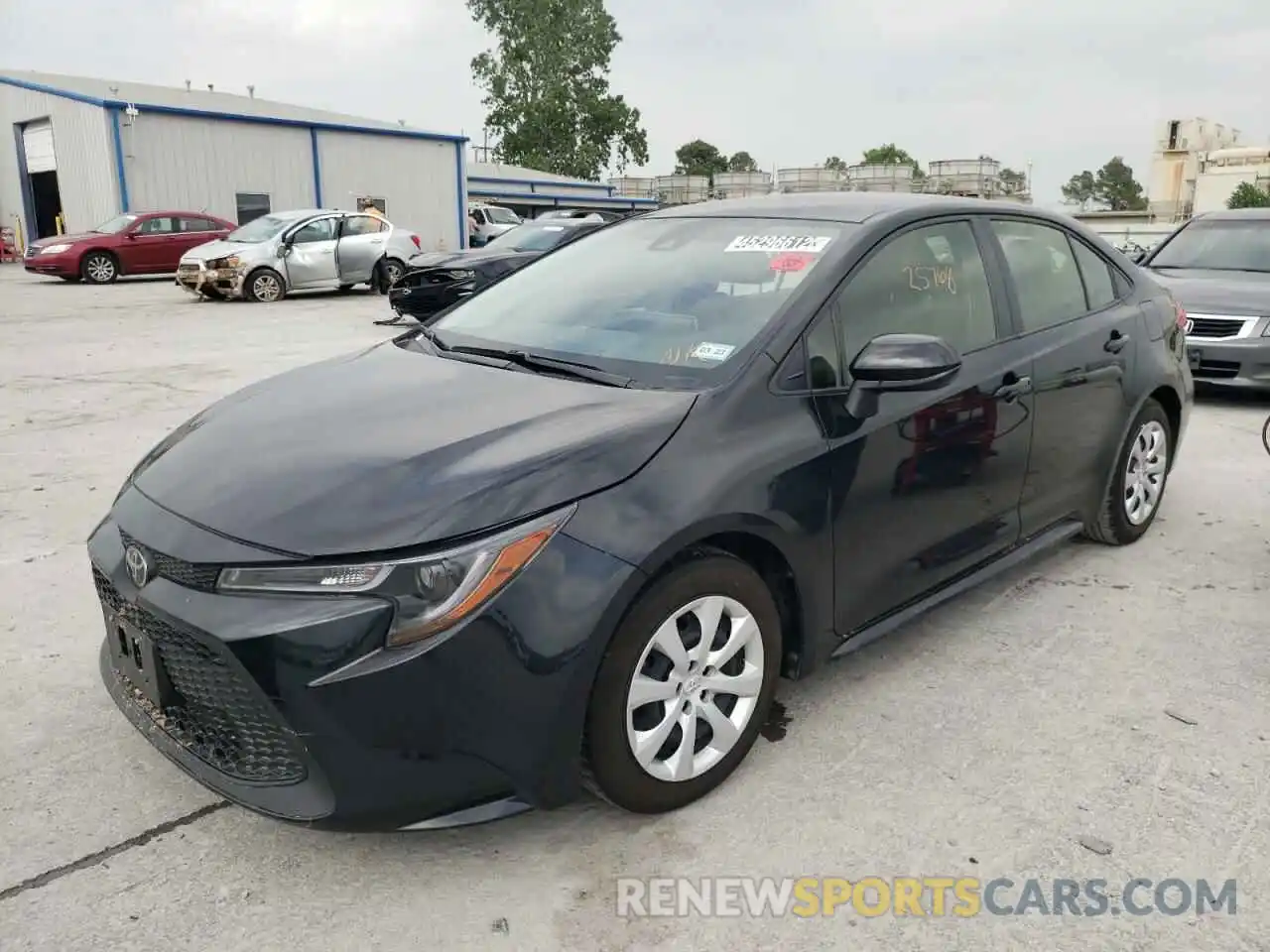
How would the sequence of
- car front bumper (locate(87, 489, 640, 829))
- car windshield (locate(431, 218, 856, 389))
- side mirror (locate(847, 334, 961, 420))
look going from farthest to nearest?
car windshield (locate(431, 218, 856, 389))
side mirror (locate(847, 334, 961, 420))
car front bumper (locate(87, 489, 640, 829))

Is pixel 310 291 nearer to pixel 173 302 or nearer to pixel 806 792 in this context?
pixel 173 302

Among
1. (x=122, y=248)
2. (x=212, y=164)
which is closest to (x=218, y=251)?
(x=122, y=248)

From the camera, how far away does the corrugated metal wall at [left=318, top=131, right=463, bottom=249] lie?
28.5 metres

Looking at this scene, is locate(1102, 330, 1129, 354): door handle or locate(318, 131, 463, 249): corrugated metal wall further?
locate(318, 131, 463, 249): corrugated metal wall

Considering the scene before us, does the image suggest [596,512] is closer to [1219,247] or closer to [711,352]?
[711,352]

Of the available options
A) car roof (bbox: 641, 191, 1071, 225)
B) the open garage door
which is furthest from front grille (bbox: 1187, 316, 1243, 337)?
the open garage door

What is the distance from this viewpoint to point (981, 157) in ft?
110

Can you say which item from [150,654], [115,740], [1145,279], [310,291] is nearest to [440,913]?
[150,654]

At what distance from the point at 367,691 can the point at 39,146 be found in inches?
1232

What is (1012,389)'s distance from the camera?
139 inches

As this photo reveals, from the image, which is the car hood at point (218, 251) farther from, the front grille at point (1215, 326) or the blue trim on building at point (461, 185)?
the blue trim on building at point (461, 185)

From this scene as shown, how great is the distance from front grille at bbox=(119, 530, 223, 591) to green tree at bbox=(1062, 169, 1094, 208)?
13724 cm

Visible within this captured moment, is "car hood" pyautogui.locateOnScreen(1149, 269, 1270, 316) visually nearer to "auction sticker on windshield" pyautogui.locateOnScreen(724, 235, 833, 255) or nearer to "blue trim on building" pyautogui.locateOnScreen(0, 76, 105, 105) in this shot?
"auction sticker on windshield" pyautogui.locateOnScreen(724, 235, 833, 255)

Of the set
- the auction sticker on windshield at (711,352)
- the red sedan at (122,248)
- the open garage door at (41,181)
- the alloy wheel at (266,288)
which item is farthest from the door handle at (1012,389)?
the open garage door at (41,181)
